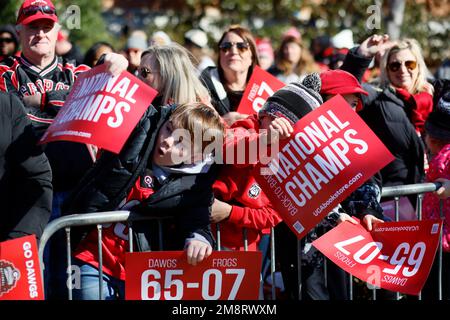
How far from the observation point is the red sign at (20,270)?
3946 millimetres

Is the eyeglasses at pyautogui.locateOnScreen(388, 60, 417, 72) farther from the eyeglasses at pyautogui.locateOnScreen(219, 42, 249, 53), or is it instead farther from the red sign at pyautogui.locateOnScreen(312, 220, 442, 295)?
the red sign at pyautogui.locateOnScreen(312, 220, 442, 295)

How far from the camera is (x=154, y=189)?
4.73 metres

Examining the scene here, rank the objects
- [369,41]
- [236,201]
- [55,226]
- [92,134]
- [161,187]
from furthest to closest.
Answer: [369,41]
[236,201]
[161,187]
[55,226]
[92,134]

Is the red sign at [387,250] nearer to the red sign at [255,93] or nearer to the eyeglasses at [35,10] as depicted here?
the red sign at [255,93]

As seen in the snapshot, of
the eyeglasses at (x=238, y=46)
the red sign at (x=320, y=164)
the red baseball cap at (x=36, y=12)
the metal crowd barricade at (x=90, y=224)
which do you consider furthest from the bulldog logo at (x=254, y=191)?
the eyeglasses at (x=238, y=46)

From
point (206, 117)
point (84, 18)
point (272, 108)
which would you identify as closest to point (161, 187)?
point (206, 117)

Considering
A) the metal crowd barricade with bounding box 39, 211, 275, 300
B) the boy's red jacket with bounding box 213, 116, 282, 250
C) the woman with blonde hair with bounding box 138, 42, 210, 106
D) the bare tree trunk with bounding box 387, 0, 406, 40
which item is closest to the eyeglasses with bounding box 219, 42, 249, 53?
the woman with blonde hair with bounding box 138, 42, 210, 106

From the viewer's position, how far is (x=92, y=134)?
4.07 meters

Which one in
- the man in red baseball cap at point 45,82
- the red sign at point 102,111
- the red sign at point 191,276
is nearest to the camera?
the red sign at point 102,111

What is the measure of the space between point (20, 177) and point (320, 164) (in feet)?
4.96

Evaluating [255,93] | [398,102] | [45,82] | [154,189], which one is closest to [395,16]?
[398,102]

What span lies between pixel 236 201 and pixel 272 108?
553mm

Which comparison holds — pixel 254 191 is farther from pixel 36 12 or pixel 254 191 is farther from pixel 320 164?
pixel 36 12
